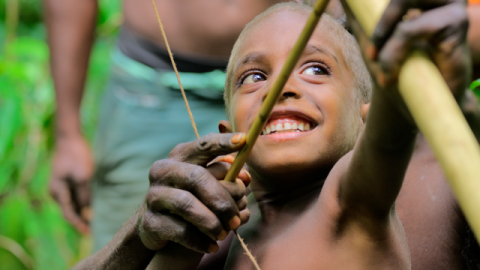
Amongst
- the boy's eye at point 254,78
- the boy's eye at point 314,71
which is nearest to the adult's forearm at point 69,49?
the boy's eye at point 254,78

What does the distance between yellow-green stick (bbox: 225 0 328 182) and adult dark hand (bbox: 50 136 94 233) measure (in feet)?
4.77

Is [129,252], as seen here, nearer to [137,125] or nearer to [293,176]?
[293,176]

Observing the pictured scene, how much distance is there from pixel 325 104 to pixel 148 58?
0.99 metres

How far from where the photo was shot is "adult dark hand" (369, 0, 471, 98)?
494 millimetres

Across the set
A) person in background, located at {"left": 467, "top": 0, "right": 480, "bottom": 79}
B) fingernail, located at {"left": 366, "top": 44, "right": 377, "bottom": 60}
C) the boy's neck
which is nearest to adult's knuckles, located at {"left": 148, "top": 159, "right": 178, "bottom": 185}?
the boy's neck

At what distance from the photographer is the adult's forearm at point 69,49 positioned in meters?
2.12

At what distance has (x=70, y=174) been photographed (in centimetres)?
212

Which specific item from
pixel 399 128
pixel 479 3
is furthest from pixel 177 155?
pixel 479 3

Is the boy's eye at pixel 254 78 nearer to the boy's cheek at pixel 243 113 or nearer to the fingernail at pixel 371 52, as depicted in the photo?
the boy's cheek at pixel 243 113

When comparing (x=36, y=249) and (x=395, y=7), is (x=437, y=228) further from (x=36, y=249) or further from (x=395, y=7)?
(x=36, y=249)

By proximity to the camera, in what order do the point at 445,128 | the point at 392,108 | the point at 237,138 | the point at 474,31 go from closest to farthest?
the point at 445,128 < the point at 392,108 < the point at 237,138 < the point at 474,31

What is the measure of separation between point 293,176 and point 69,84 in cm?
147

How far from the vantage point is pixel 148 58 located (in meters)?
1.79

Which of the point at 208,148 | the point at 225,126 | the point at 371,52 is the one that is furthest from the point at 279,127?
the point at 371,52
